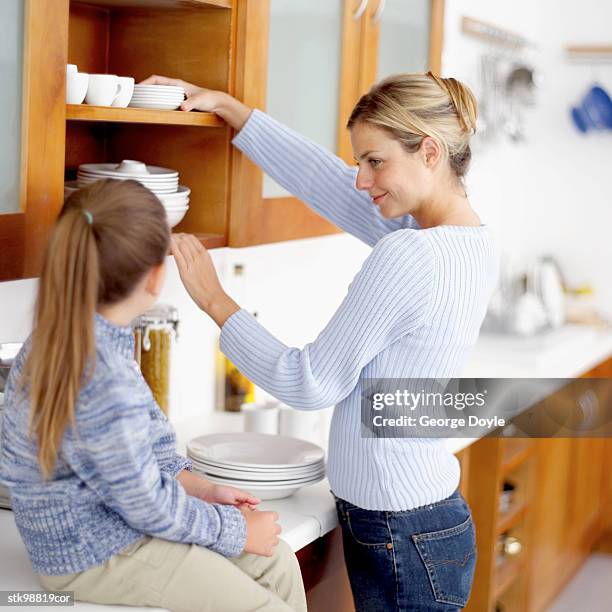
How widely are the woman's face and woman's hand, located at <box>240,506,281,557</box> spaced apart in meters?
0.60

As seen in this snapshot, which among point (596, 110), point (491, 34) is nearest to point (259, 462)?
point (491, 34)

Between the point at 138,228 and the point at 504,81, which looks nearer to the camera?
the point at 138,228

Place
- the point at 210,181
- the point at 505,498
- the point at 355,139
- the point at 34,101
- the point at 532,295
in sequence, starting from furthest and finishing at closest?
the point at 532,295 < the point at 505,498 < the point at 210,181 < the point at 355,139 < the point at 34,101

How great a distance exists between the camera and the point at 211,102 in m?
1.84

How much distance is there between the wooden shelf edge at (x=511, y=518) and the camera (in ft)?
9.06

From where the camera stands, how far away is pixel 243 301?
2.54 m

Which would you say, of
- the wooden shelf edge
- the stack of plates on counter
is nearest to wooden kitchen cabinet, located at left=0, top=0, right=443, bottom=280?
the stack of plates on counter

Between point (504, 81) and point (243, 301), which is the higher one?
point (504, 81)

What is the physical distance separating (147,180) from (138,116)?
123 millimetres

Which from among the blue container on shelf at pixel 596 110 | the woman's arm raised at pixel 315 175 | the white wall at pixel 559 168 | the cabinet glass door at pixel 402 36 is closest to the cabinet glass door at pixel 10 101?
the woman's arm raised at pixel 315 175

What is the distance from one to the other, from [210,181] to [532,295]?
7.20 feet

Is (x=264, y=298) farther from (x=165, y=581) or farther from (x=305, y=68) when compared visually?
(x=165, y=581)

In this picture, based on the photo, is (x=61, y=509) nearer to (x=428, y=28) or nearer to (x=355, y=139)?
(x=355, y=139)

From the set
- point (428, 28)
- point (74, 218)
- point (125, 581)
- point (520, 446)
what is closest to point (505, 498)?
point (520, 446)
